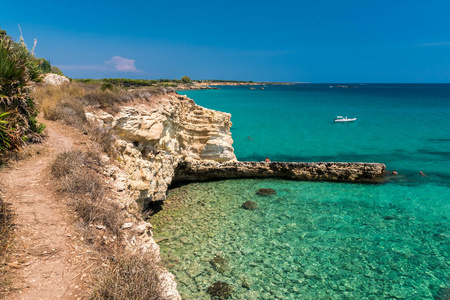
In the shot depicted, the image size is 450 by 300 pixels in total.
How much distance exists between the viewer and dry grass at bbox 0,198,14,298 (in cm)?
342

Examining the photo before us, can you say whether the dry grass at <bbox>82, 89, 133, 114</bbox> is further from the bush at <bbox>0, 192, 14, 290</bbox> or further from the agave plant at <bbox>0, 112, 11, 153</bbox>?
the bush at <bbox>0, 192, 14, 290</bbox>

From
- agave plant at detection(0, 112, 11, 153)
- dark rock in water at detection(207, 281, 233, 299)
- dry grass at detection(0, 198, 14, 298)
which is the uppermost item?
agave plant at detection(0, 112, 11, 153)

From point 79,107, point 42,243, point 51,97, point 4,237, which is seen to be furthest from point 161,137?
point 4,237

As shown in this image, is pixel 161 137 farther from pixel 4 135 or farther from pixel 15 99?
pixel 4 135

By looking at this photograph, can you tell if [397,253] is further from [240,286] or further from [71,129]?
[71,129]

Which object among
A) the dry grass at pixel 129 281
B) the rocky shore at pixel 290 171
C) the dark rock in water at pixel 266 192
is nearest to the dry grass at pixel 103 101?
the rocky shore at pixel 290 171

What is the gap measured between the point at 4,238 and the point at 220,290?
5923 mm

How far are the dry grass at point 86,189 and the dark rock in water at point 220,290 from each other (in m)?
4.08

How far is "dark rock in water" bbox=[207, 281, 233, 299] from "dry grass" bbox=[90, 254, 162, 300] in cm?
423

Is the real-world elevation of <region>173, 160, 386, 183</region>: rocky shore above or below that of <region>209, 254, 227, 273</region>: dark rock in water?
above

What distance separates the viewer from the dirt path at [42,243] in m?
3.57

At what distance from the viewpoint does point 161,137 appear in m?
14.5

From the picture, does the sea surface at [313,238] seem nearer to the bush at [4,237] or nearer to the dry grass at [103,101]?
the bush at [4,237]

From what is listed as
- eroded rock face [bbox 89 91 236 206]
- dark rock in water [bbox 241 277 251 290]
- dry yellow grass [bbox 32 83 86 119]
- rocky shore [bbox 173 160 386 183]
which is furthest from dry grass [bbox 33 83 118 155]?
rocky shore [bbox 173 160 386 183]
